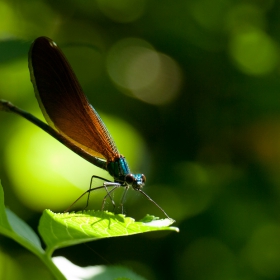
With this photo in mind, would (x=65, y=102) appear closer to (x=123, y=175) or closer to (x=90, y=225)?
(x=123, y=175)

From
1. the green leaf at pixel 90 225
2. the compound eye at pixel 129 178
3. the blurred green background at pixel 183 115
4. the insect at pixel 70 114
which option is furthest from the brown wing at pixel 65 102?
the green leaf at pixel 90 225

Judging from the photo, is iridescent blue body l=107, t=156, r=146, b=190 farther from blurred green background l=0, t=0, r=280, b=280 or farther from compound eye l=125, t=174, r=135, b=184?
blurred green background l=0, t=0, r=280, b=280

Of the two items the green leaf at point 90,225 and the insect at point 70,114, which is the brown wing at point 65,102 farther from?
the green leaf at point 90,225

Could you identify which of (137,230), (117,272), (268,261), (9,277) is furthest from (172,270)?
(137,230)

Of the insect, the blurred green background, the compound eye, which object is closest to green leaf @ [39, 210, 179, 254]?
the insect

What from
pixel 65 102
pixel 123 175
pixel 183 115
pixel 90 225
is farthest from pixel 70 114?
pixel 90 225

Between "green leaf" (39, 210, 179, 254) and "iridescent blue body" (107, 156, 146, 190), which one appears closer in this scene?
"green leaf" (39, 210, 179, 254)

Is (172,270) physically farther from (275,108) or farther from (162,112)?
(275,108)
